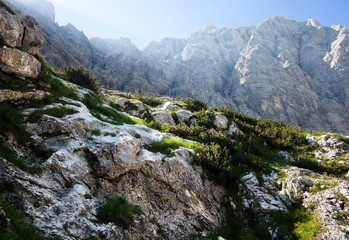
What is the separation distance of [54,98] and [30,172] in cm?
530

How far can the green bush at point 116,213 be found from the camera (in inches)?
188

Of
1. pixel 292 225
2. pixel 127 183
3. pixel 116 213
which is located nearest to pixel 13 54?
pixel 127 183

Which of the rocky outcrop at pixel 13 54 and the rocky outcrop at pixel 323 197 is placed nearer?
the rocky outcrop at pixel 323 197

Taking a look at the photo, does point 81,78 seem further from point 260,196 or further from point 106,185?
point 260,196

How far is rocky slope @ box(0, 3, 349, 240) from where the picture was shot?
14.4 feet

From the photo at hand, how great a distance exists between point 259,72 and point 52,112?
96.8 metres

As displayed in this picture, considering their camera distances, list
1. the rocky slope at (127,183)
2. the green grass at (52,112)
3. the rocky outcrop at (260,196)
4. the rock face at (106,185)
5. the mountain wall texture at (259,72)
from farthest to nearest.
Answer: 1. the mountain wall texture at (259,72)
2. the rocky outcrop at (260,196)
3. the green grass at (52,112)
4. the rocky slope at (127,183)
5. the rock face at (106,185)

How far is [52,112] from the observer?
7.70 metres

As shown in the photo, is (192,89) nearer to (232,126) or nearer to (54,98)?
(232,126)

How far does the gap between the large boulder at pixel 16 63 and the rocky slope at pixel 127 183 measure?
52mm

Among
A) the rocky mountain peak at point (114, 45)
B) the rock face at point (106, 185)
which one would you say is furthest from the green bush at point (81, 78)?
the rocky mountain peak at point (114, 45)

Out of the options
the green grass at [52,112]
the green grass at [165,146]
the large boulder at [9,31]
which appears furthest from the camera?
the green grass at [165,146]

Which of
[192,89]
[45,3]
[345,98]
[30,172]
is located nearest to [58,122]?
[30,172]

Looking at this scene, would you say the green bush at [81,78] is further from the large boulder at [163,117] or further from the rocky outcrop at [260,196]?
the rocky outcrop at [260,196]
